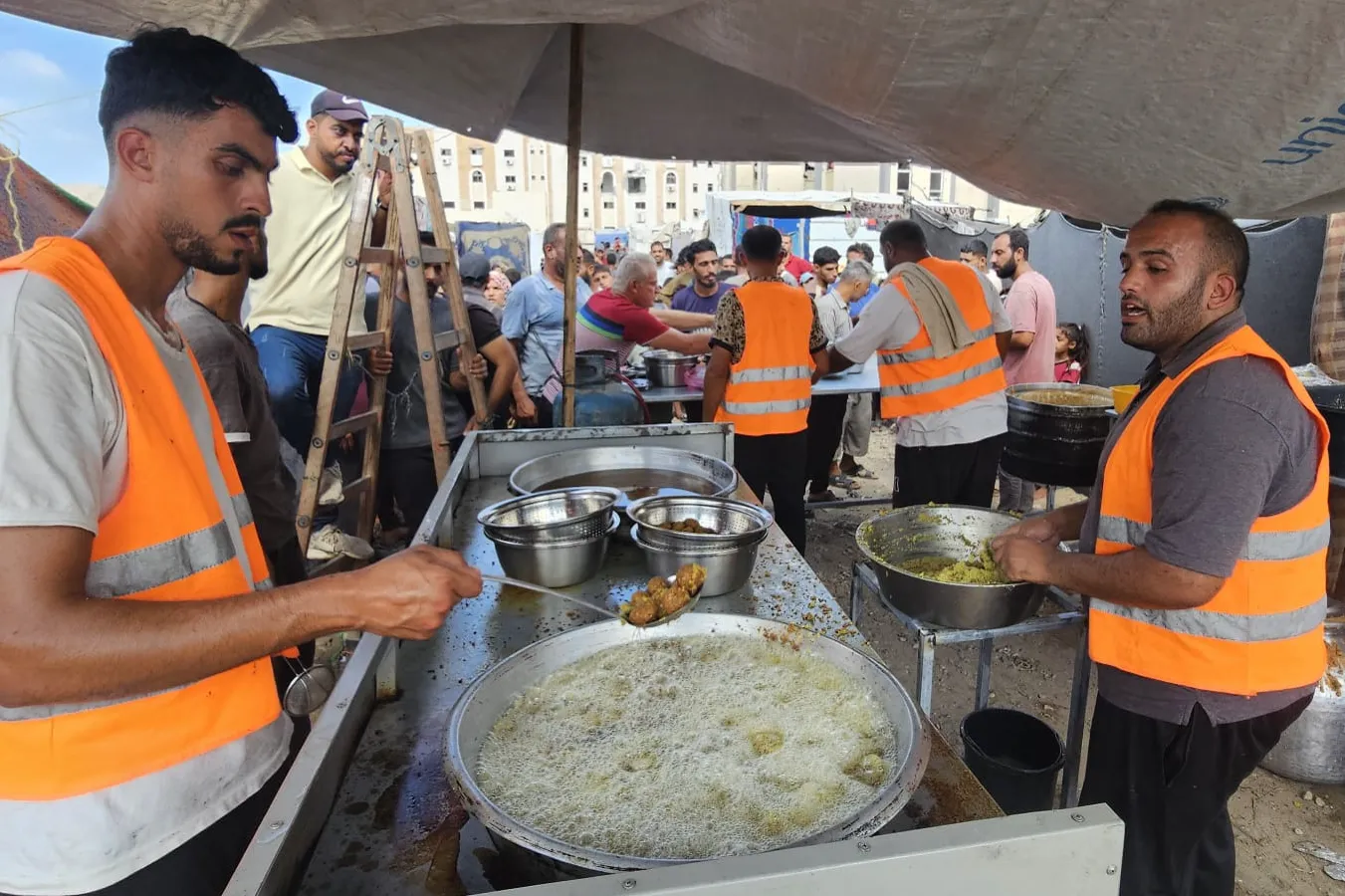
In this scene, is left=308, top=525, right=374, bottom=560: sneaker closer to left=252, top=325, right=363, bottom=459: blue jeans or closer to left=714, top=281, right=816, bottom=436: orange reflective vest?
left=252, top=325, right=363, bottom=459: blue jeans

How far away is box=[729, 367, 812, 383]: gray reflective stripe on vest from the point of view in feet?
13.8

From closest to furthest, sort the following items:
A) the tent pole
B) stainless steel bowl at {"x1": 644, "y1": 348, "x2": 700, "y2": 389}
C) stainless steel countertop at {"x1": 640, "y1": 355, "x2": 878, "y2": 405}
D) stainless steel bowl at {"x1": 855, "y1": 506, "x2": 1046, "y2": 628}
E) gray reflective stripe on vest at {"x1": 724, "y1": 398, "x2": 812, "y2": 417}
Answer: stainless steel bowl at {"x1": 855, "y1": 506, "x2": 1046, "y2": 628} < the tent pole < gray reflective stripe on vest at {"x1": 724, "y1": 398, "x2": 812, "y2": 417} < stainless steel countertop at {"x1": 640, "y1": 355, "x2": 878, "y2": 405} < stainless steel bowl at {"x1": 644, "y1": 348, "x2": 700, "y2": 389}

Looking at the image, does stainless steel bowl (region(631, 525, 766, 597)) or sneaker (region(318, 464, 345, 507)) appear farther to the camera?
sneaker (region(318, 464, 345, 507))

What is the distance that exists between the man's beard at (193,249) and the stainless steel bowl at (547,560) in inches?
34.5

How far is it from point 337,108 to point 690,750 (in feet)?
11.1

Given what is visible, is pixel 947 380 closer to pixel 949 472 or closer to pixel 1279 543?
pixel 949 472

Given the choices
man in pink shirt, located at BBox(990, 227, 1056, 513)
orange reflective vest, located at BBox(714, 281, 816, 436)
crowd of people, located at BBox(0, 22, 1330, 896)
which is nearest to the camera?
crowd of people, located at BBox(0, 22, 1330, 896)

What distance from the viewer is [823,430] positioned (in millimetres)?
6102

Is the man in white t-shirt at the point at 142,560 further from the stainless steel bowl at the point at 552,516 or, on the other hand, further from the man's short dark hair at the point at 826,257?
the man's short dark hair at the point at 826,257

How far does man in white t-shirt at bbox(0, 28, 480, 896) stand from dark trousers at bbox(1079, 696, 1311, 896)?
1.74 m

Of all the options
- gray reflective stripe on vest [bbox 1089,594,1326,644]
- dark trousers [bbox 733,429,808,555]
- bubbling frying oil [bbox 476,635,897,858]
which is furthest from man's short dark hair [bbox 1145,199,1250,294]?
dark trousers [bbox 733,429,808,555]

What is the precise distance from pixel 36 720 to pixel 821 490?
19.0 feet

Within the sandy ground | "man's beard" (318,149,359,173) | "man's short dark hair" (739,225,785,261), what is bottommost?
the sandy ground

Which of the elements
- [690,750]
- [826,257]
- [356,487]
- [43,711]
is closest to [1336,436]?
[690,750]
